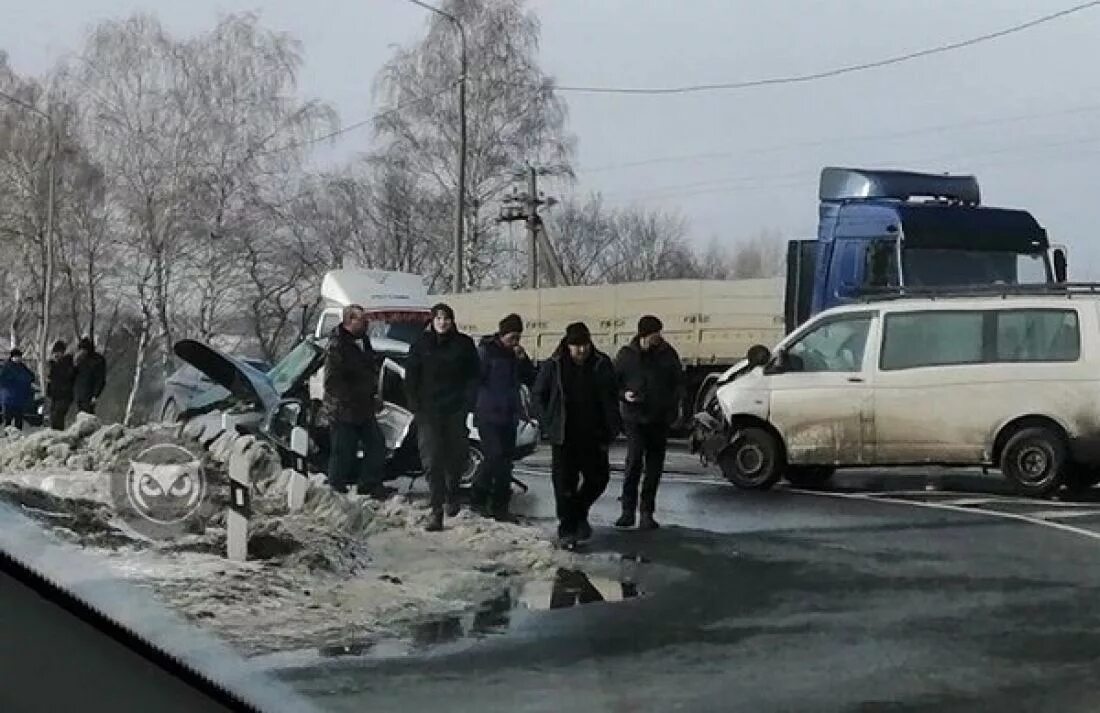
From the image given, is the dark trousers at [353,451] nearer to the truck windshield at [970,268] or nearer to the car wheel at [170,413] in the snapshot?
the car wheel at [170,413]

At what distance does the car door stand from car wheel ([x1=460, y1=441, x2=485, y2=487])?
544mm

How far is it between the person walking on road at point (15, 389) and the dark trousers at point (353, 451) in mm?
523

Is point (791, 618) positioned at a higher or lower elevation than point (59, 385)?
lower

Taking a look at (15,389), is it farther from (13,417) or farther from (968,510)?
(968,510)

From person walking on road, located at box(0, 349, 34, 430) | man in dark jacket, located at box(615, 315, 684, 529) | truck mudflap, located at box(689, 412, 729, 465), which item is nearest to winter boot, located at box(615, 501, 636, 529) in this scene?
man in dark jacket, located at box(615, 315, 684, 529)

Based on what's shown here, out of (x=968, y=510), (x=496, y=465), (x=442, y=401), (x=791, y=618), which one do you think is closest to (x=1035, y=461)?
(x=968, y=510)

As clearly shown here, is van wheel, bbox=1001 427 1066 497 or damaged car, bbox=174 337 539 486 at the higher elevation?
damaged car, bbox=174 337 539 486

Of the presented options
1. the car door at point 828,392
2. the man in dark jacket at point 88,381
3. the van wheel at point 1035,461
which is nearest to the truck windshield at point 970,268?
the car door at point 828,392

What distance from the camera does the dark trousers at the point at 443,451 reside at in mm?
2682

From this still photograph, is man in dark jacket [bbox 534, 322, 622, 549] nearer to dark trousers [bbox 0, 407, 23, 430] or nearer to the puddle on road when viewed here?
the puddle on road

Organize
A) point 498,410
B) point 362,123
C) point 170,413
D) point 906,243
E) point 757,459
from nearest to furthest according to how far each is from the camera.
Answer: point 362,123, point 170,413, point 906,243, point 498,410, point 757,459

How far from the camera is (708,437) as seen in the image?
2947 mm

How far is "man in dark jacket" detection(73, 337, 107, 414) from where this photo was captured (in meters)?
2.52

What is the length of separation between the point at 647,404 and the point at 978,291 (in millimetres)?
616
